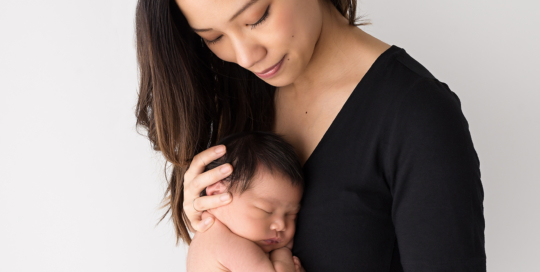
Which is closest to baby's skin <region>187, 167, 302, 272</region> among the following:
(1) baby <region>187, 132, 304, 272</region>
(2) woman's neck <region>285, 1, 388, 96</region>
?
(1) baby <region>187, 132, 304, 272</region>

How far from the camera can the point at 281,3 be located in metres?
1.24

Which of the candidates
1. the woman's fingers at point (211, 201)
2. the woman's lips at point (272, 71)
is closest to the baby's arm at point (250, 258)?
the woman's fingers at point (211, 201)

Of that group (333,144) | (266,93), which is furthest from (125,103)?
(333,144)

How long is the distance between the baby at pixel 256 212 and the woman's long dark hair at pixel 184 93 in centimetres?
24

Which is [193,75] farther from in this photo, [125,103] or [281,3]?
[125,103]

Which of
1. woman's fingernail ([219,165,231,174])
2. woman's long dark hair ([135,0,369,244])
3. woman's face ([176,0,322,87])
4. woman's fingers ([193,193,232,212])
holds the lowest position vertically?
woman's fingers ([193,193,232,212])

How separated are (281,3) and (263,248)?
829mm

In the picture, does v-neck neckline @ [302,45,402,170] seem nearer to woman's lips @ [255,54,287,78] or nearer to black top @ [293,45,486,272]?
black top @ [293,45,486,272]

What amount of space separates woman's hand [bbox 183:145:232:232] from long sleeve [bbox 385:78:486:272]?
59 centimetres

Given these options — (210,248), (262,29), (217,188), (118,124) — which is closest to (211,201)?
(217,188)

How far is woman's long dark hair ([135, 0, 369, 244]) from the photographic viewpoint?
1.50m

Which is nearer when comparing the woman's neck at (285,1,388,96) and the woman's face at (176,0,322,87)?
the woman's face at (176,0,322,87)

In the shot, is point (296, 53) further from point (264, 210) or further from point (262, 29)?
point (264, 210)

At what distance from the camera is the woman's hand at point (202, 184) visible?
4.97ft
